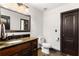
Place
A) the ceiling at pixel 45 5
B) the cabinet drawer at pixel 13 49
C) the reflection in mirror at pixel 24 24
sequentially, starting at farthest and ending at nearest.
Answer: the reflection in mirror at pixel 24 24 < the ceiling at pixel 45 5 < the cabinet drawer at pixel 13 49

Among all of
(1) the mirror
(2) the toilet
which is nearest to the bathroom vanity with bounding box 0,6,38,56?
(1) the mirror

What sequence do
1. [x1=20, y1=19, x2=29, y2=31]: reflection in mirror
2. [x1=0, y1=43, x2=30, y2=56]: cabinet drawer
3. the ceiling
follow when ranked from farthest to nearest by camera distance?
[x1=20, y1=19, x2=29, y2=31]: reflection in mirror → the ceiling → [x1=0, y1=43, x2=30, y2=56]: cabinet drawer

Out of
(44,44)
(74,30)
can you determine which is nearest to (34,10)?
(44,44)

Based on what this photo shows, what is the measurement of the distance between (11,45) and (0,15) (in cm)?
46

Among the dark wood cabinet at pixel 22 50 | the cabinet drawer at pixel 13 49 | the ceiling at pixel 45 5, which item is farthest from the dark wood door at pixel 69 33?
the cabinet drawer at pixel 13 49

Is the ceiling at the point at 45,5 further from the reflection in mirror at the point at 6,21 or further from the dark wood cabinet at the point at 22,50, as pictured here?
the dark wood cabinet at the point at 22,50

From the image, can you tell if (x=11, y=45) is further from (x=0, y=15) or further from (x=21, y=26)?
(x=0, y=15)

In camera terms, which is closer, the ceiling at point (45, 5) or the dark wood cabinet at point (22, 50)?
the dark wood cabinet at point (22, 50)

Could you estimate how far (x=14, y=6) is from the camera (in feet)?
3.85

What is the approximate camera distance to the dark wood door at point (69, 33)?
3.72 feet

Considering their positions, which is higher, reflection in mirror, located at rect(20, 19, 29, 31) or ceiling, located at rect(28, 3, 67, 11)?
ceiling, located at rect(28, 3, 67, 11)

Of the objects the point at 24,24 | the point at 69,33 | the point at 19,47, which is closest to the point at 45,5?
the point at 24,24

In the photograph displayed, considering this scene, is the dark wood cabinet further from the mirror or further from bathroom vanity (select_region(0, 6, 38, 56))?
the mirror

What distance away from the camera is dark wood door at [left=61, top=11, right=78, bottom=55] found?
113 centimetres
